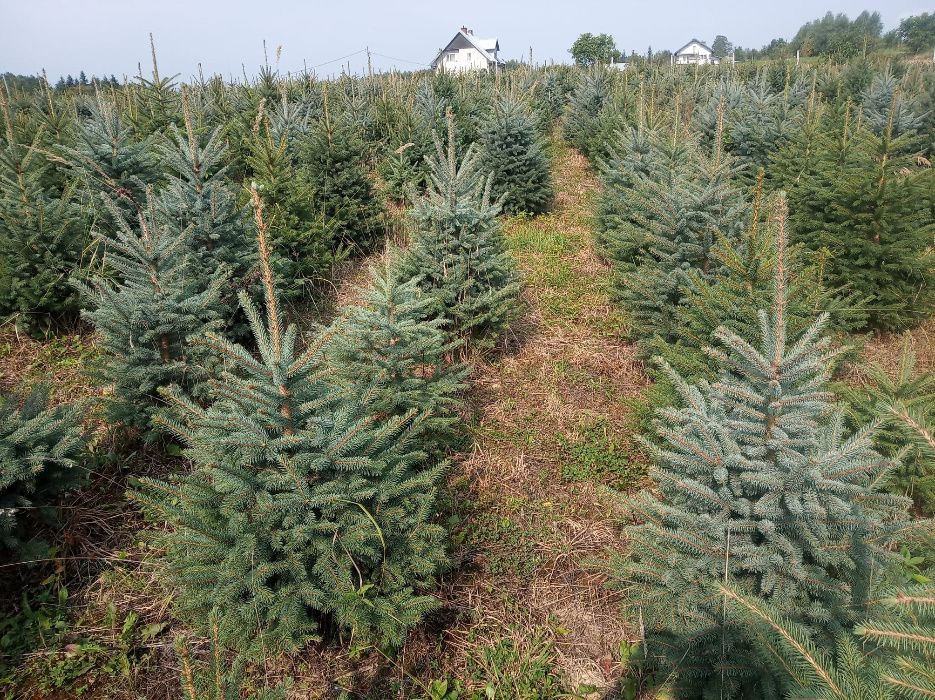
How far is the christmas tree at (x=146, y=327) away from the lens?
13.1 ft

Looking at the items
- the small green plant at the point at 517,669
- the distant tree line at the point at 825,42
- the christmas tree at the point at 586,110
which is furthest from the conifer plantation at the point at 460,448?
the distant tree line at the point at 825,42

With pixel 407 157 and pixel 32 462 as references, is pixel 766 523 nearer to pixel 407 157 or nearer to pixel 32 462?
pixel 32 462

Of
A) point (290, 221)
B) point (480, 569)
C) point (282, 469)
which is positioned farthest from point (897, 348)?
point (290, 221)

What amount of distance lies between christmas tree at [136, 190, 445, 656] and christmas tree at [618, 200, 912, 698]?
1347 millimetres

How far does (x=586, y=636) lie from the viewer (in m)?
3.35

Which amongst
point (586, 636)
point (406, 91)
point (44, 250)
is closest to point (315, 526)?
point (586, 636)

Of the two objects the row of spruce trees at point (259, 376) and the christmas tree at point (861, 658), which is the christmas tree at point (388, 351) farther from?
the christmas tree at point (861, 658)

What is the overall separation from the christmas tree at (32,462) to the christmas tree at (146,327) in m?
0.50

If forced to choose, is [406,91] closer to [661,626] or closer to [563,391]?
[563,391]

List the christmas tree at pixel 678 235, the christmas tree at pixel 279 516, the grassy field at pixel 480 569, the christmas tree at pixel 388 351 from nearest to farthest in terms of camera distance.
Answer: the christmas tree at pixel 279 516
the grassy field at pixel 480 569
the christmas tree at pixel 388 351
the christmas tree at pixel 678 235

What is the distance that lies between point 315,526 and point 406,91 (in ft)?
49.9

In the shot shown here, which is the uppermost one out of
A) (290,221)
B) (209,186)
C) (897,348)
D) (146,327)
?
(209,186)

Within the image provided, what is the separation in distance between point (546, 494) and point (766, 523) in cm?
218

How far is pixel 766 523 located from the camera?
2.37 metres
